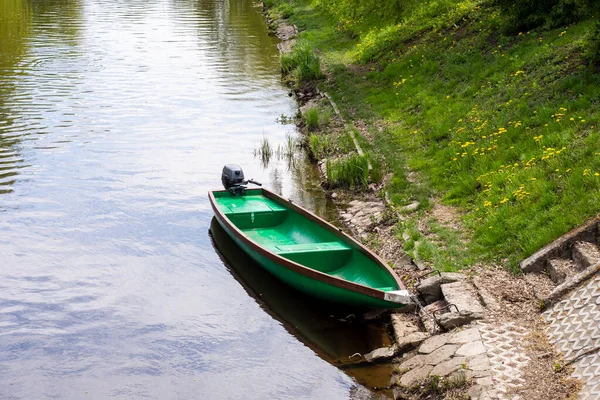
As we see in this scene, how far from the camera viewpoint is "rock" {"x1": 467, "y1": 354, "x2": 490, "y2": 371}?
9.88m

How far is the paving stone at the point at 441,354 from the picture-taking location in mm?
10547

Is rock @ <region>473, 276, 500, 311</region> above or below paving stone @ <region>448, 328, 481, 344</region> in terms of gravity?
above

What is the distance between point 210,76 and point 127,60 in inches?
200

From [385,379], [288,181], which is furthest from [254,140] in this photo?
[385,379]

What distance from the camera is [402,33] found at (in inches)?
1133

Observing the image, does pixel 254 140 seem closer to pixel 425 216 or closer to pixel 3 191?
pixel 3 191

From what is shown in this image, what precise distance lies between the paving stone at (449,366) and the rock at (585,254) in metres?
2.48

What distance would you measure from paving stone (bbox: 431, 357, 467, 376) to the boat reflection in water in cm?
88

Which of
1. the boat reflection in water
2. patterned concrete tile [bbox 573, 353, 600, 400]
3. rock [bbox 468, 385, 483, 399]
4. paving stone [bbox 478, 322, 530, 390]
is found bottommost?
the boat reflection in water

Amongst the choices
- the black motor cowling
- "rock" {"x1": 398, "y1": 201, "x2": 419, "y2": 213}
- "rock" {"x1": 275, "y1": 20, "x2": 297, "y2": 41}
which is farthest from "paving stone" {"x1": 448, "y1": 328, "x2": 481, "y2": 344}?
"rock" {"x1": 275, "y1": 20, "x2": 297, "y2": 41}

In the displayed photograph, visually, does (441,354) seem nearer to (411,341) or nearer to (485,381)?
(411,341)

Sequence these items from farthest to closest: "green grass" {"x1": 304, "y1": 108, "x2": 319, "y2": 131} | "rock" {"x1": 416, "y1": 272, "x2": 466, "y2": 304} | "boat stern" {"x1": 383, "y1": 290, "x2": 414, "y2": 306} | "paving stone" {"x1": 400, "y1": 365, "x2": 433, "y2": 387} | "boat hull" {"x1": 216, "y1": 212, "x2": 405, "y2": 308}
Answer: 1. "green grass" {"x1": 304, "y1": 108, "x2": 319, "y2": 131}
2. "rock" {"x1": 416, "y1": 272, "x2": 466, "y2": 304}
3. "boat hull" {"x1": 216, "y1": 212, "x2": 405, "y2": 308}
4. "boat stern" {"x1": 383, "y1": 290, "x2": 414, "y2": 306}
5. "paving stone" {"x1": 400, "y1": 365, "x2": 433, "y2": 387}

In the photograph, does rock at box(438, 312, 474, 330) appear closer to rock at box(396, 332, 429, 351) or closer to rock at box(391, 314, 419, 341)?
rock at box(396, 332, 429, 351)

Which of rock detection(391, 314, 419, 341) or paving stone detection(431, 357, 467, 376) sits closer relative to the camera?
paving stone detection(431, 357, 467, 376)
